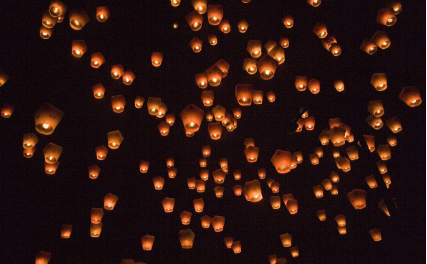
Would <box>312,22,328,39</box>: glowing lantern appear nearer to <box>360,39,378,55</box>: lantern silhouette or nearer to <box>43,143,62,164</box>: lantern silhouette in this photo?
<box>360,39,378,55</box>: lantern silhouette

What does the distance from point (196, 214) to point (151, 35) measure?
15.8ft

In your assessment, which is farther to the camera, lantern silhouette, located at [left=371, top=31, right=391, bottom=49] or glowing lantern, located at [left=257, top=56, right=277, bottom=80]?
lantern silhouette, located at [left=371, top=31, right=391, bottom=49]

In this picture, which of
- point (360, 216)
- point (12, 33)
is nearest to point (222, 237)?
point (360, 216)

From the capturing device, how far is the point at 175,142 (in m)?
7.72

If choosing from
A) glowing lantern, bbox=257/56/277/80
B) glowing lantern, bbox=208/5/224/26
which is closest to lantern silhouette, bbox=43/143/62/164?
glowing lantern, bbox=208/5/224/26

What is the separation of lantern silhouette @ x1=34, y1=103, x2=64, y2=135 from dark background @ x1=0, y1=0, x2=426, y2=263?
9.61 feet

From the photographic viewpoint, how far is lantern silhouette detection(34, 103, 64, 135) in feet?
12.0

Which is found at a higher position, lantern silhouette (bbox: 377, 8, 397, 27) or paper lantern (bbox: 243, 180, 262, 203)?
lantern silhouette (bbox: 377, 8, 397, 27)

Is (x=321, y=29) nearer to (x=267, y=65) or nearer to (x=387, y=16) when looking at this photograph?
(x=387, y=16)

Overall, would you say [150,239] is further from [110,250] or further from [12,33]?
[12,33]

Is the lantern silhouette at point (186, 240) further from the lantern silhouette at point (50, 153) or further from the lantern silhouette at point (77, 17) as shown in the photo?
the lantern silhouette at point (77, 17)

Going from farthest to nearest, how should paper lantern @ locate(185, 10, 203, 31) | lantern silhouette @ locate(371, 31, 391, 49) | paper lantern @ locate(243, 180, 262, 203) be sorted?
1. paper lantern @ locate(243, 180, 262, 203)
2. paper lantern @ locate(185, 10, 203, 31)
3. lantern silhouette @ locate(371, 31, 391, 49)

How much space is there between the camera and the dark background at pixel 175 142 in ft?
20.0

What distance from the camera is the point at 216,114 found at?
519 centimetres
